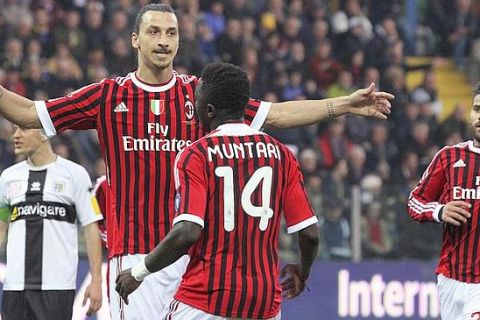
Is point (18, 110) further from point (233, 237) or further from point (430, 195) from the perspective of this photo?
point (430, 195)

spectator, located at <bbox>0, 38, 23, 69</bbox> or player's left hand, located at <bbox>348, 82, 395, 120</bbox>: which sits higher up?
spectator, located at <bbox>0, 38, 23, 69</bbox>

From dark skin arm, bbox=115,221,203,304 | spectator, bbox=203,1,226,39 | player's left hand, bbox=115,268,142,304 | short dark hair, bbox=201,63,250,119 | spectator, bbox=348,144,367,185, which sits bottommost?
player's left hand, bbox=115,268,142,304

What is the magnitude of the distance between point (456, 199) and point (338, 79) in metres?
10.7

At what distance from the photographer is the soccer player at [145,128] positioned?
727 cm

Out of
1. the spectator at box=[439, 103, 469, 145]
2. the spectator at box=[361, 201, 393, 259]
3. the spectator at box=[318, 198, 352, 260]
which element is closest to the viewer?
the spectator at box=[318, 198, 352, 260]

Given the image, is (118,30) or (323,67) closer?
(118,30)

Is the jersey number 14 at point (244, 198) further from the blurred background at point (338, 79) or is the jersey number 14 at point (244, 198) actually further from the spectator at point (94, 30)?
the spectator at point (94, 30)

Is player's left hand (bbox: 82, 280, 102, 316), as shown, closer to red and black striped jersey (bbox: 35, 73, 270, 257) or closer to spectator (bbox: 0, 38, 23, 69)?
red and black striped jersey (bbox: 35, 73, 270, 257)

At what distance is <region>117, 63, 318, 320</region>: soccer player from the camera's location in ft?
19.2

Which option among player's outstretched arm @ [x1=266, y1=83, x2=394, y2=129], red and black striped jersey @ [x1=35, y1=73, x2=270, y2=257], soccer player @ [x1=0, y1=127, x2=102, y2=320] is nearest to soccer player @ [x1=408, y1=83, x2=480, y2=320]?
player's outstretched arm @ [x1=266, y1=83, x2=394, y2=129]

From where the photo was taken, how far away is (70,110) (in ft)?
23.8

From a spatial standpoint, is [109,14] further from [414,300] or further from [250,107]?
[250,107]

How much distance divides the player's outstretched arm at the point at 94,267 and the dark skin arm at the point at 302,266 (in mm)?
2826

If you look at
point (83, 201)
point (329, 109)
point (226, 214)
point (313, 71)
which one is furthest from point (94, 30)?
point (226, 214)
